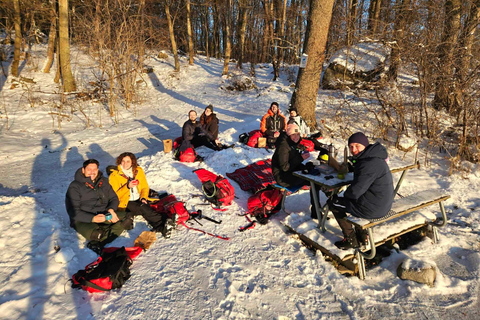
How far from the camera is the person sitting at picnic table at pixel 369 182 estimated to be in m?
3.54

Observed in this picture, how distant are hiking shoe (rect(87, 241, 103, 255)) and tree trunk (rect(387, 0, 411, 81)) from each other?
7.49 metres

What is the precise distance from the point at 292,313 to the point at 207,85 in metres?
18.1

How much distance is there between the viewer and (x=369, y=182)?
3.56 metres

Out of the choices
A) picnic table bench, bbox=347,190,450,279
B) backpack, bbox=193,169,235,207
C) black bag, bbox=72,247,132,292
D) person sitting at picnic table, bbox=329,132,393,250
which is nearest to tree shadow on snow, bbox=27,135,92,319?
black bag, bbox=72,247,132,292

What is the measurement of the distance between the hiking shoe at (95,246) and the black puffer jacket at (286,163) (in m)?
2.88

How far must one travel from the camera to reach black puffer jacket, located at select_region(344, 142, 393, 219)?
3.53m

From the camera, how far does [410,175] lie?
6.68m

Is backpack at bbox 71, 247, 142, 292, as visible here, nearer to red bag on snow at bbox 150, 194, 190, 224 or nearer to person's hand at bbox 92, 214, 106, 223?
person's hand at bbox 92, 214, 106, 223

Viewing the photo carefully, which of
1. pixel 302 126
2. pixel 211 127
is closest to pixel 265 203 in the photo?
pixel 211 127

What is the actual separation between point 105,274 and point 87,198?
4.50 ft

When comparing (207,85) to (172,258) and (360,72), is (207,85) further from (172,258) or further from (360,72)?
(172,258)

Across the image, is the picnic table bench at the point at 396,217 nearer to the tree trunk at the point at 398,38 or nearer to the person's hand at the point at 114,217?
the person's hand at the point at 114,217

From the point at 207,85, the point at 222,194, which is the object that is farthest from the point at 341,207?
the point at 207,85

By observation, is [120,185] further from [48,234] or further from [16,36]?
[16,36]
